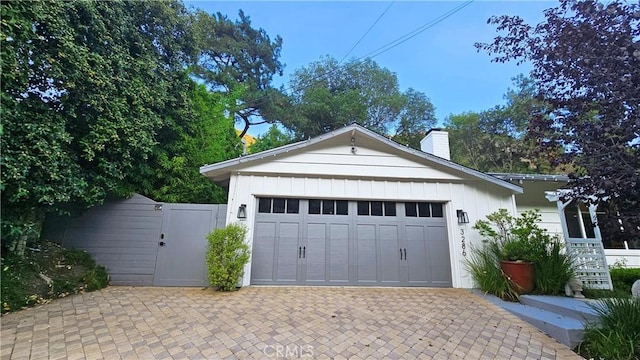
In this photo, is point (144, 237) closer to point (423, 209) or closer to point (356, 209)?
point (356, 209)

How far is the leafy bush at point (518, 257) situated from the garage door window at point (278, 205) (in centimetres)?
432

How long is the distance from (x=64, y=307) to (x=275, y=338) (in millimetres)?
3607

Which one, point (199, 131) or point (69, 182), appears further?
point (199, 131)

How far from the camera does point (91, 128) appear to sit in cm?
505

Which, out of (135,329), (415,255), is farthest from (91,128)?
(415,255)

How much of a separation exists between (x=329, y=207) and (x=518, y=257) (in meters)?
4.04

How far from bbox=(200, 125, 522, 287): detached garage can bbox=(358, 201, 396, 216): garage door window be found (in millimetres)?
25

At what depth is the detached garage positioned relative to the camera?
6160 mm

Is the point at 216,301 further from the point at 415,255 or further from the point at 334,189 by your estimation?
the point at 415,255

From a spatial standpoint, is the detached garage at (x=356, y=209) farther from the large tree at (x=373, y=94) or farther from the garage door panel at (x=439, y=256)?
the large tree at (x=373, y=94)

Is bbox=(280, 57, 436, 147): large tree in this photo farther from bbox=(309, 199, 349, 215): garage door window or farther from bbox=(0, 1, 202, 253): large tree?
bbox=(0, 1, 202, 253): large tree

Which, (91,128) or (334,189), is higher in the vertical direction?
(91,128)

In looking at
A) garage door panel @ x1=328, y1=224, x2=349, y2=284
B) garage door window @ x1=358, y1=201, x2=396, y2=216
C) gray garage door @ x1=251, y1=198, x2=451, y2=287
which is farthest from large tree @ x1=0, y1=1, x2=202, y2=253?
garage door window @ x1=358, y1=201, x2=396, y2=216

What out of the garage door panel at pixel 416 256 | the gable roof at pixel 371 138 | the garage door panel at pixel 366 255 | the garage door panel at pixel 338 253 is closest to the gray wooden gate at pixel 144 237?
the gable roof at pixel 371 138
